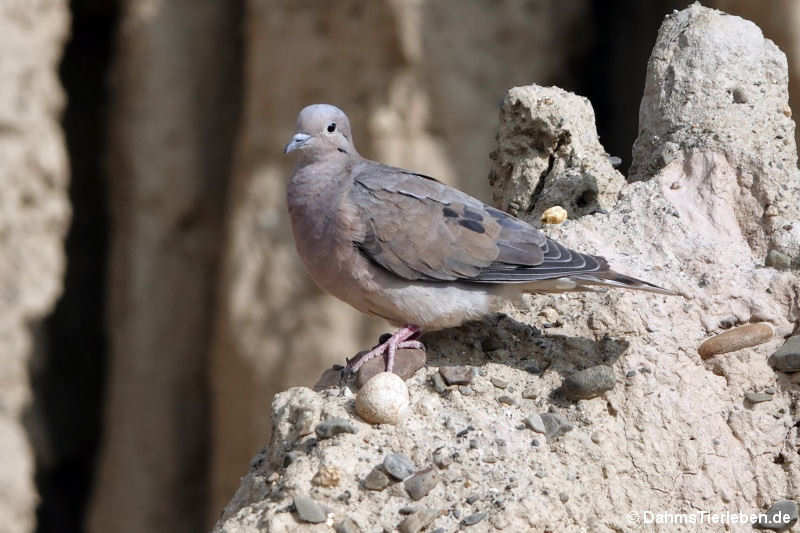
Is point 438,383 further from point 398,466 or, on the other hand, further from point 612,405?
point 612,405

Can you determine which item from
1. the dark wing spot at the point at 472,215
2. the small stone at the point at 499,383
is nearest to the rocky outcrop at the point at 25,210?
the dark wing spot at the point at 472,215

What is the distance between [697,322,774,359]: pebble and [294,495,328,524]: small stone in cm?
117

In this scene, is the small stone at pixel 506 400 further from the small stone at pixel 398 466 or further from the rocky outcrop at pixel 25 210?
the rocky outcrop at pixel 25 210

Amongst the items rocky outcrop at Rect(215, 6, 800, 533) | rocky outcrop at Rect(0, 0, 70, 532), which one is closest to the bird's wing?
rocky outcrop at Rect(215, 6, 800, 533)

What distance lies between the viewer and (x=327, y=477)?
2705mm

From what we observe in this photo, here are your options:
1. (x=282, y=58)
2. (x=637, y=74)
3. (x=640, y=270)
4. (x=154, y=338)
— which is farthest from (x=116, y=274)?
(x=640, y=270)

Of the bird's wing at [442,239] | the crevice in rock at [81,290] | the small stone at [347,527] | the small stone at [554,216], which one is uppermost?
the crevice in rock at [81,290]

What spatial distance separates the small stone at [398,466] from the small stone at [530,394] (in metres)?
0.40

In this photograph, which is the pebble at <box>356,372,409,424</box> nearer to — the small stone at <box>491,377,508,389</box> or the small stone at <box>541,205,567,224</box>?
the small stone at <box>491,377,508,389</box>

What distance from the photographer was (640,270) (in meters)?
3.28

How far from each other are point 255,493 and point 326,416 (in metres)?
0.27

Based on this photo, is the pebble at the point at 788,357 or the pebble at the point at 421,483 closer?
the pebble at the point at 421,483

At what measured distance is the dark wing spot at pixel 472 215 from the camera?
3365 mm

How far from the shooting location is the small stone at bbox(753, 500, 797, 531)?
2.84 m
